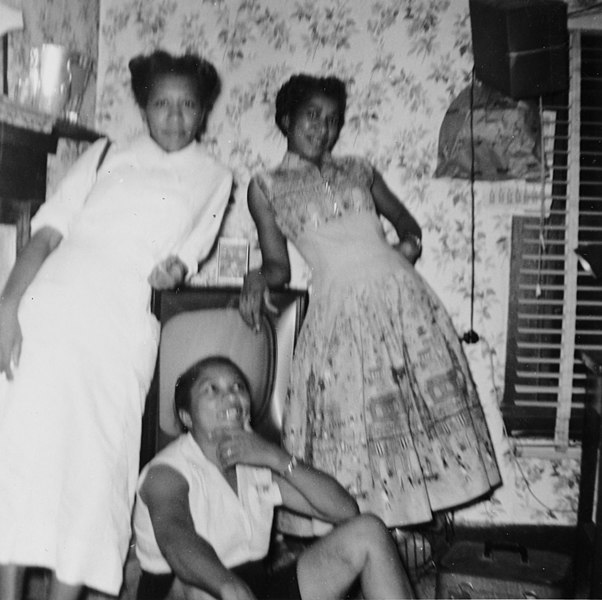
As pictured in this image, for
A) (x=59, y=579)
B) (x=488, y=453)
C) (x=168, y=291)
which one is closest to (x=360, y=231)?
(x=168, y=291)

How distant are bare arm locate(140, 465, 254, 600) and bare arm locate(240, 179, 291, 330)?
1.43 ft

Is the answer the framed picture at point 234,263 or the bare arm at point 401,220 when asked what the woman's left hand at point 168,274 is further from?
the bare arm at point 401,220

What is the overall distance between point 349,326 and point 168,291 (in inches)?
16.4

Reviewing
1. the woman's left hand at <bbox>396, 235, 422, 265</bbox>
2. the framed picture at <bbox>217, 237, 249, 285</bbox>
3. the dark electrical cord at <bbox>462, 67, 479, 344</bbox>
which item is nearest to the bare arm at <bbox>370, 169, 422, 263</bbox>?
the woman's left hand at <bbox>396, 235, 422, 265</bbox>

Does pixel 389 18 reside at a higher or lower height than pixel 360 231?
higher

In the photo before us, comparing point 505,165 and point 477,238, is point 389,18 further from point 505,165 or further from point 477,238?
point 477,238

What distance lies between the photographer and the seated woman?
141cm

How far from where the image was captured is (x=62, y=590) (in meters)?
1.43

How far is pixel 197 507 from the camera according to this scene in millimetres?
1470

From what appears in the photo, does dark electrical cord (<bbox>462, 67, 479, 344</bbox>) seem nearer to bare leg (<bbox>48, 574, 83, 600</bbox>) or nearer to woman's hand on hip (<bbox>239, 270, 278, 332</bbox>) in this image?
woman's hand on hip (<bbox>239, 270, 278, 332</bbox>)

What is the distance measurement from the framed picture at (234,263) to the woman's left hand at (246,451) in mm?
363

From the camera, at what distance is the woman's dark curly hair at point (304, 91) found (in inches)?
62.1

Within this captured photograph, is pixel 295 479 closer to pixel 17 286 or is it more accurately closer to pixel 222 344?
pixel 222 344

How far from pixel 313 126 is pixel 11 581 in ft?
3.86
